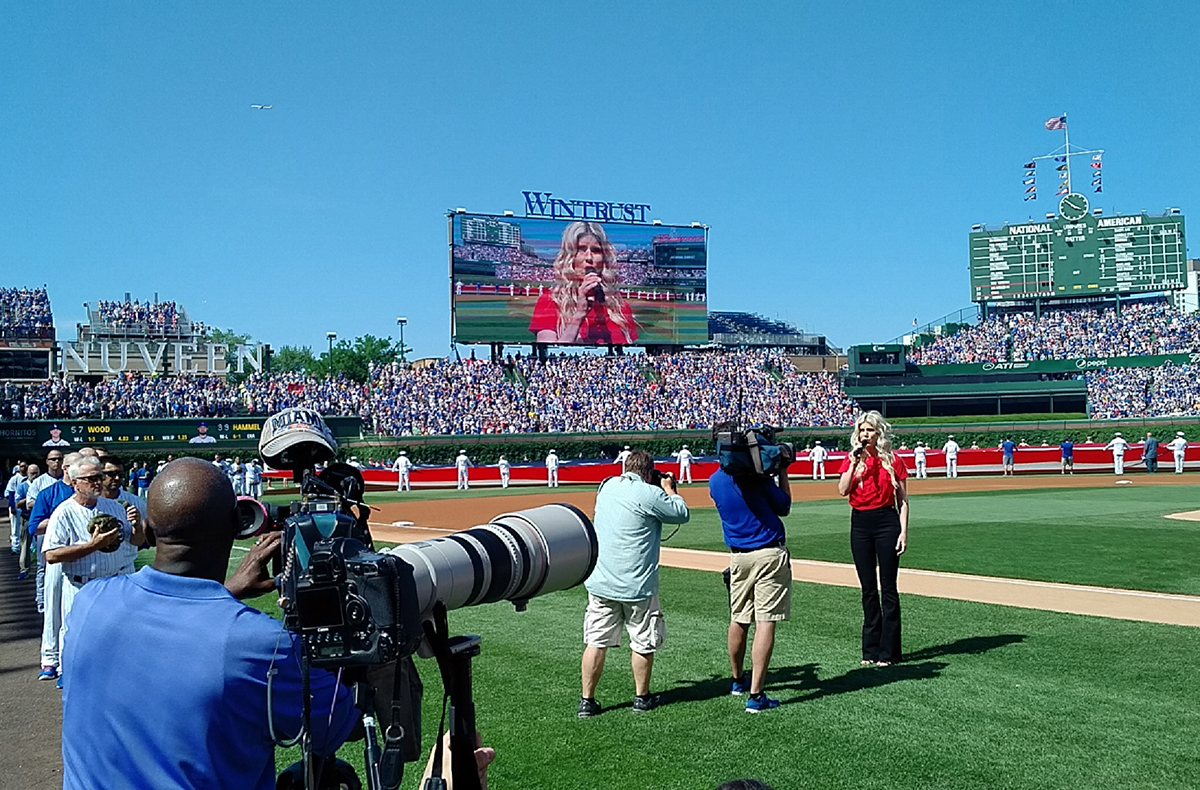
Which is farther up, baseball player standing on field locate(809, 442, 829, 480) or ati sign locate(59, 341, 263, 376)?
ati sign locate(59, 341, 263, 376)

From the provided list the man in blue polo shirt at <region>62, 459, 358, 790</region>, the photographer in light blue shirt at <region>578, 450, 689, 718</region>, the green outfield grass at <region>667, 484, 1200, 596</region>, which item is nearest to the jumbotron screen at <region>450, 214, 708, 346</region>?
the green outfield grass at <region>667, 484, 1200, 596</region>

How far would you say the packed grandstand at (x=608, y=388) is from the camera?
41.5 metres

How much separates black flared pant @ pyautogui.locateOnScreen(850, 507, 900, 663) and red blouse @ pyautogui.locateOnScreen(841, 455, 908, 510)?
0.08 meters

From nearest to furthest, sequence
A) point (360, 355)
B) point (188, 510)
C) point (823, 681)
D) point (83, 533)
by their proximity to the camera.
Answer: point (188, 510)
point (823, 681)
point (83, 533)
point (360, 355)

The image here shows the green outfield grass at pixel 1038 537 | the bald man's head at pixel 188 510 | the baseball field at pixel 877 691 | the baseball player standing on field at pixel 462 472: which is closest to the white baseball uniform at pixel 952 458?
the green outfield grass at pixel 1038 537

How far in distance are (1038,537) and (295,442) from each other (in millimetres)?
16351

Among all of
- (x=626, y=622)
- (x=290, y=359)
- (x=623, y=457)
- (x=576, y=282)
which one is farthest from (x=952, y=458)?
(x=290, y=359)

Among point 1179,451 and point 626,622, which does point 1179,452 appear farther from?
point 626,622

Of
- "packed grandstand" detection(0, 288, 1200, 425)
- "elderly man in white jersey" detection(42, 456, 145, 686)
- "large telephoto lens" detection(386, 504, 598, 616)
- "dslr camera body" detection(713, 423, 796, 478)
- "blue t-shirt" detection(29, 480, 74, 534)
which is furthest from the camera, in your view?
"packed grandstand" detection(0, 288, 1200, 425)

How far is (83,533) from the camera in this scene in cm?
801

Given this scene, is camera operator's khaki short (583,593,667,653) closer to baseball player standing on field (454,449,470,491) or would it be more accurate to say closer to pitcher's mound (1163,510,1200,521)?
pitcher's mound (1163,510,1200,521)

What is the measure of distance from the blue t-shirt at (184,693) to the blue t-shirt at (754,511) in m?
5.05

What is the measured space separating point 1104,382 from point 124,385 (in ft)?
170

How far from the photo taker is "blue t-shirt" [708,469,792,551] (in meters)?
7.12
